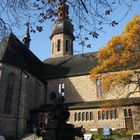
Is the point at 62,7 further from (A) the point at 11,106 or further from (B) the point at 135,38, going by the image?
(A) the point at 11,106

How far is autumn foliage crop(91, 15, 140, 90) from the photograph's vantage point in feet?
78.7

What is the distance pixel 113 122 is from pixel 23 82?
392 inches

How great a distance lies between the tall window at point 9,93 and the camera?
2655 centimetres

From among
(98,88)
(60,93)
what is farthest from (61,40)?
(60,93)

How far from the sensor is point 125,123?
26.2m

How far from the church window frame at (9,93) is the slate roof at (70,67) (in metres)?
7.22

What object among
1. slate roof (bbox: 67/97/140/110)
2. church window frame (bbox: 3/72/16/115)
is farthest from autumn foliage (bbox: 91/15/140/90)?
church window frame (bbox: 3/72/16/115)

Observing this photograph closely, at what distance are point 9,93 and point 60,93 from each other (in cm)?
526

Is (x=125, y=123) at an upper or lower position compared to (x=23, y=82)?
lower

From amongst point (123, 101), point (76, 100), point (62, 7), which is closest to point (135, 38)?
point (123, 101)

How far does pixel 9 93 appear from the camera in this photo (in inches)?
1074

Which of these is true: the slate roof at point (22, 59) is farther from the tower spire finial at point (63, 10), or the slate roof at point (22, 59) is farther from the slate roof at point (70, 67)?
the tower spire finial at point (63, 10)

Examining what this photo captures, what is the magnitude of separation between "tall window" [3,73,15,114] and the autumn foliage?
9.34m

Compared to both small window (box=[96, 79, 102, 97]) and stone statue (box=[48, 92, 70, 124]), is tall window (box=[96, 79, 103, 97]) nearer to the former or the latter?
small window (box=[96, 79, 102, 97])
